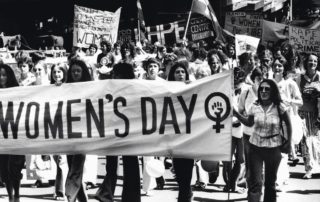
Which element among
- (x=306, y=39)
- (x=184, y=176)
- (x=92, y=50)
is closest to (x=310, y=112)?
(x=306, y=39)

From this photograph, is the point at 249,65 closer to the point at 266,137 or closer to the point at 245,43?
the point at 266,137

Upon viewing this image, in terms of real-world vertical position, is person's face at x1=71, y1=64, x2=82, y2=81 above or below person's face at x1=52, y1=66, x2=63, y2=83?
above

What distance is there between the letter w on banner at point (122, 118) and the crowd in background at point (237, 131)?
0.60 ft

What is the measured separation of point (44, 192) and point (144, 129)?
2913 millimetres

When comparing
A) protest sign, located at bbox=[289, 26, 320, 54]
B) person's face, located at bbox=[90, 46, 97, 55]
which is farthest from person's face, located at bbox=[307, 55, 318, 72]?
person's face, located at bbox=[90, 46, 97, 55]

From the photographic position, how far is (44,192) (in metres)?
10.4

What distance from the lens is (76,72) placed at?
27.5 feet

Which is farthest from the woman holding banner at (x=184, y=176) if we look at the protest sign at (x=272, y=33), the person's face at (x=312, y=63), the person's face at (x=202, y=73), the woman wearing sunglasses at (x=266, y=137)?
the protest sign at (x=272, y=33)

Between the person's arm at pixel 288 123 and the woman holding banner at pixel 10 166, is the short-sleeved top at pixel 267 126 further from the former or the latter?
the woman holding banner at pixel 10 166

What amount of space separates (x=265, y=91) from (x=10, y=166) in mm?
3046

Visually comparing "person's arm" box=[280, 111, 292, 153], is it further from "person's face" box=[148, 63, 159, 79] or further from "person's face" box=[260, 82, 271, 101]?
"person's face" box=[148, 63, 159, 79]

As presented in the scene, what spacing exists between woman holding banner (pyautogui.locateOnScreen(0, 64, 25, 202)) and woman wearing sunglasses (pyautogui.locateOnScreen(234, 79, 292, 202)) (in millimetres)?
2664

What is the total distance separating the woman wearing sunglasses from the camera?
26.8 feet

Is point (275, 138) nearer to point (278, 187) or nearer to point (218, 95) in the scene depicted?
point (218, 95)
